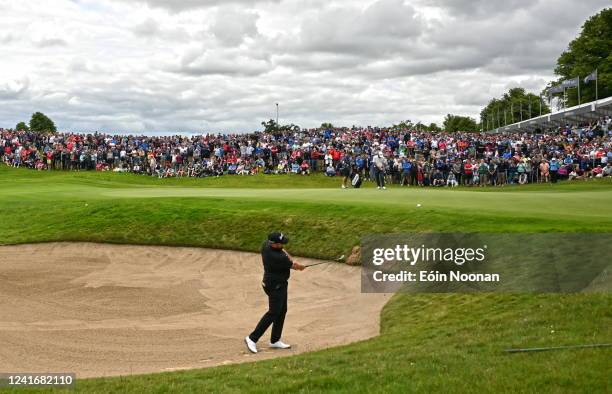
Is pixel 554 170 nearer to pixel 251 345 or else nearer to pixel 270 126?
pixel 251 345

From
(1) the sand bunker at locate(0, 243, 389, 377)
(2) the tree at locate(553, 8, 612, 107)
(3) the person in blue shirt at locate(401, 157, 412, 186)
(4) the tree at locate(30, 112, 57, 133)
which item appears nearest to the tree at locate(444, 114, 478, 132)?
(2) the tree at locate(553, 8, 612, 107)

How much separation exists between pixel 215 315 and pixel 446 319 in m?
5.72

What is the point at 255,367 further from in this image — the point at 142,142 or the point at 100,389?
the point at 142,142

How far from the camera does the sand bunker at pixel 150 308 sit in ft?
41.3

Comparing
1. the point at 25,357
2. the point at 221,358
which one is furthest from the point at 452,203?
the point at 25,357

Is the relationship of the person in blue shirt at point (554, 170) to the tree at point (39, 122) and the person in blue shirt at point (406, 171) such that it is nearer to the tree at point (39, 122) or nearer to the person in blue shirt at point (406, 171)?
the person in blue shirt at point (406, 171)

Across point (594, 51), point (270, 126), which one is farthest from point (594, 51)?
point (270, 126)

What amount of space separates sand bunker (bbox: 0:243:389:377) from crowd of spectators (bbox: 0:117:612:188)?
26574mm

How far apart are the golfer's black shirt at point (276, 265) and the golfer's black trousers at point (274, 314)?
0.14m

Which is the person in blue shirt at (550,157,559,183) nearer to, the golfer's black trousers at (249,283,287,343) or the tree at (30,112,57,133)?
the golfer's black trousers at (249,283,287,343)

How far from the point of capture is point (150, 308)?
53.9 feet

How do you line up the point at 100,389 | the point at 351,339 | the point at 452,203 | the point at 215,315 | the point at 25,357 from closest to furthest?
1. the point at 100,389
2. the point at 25,357
3. the point at 351,339
4. the point at 215,315
5. the point at 452,203

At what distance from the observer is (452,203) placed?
925 inches

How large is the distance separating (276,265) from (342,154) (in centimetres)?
4140
